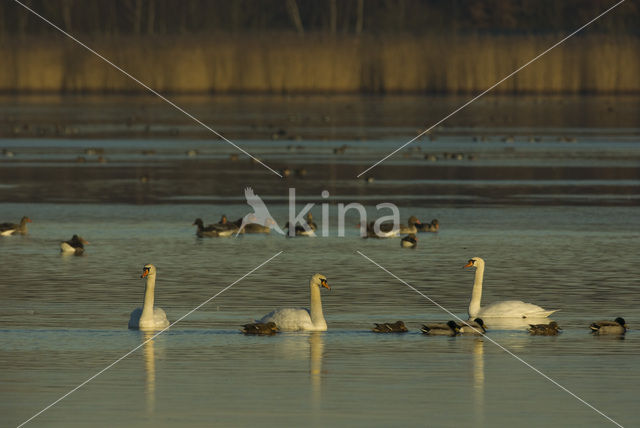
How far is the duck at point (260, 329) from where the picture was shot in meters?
15.1

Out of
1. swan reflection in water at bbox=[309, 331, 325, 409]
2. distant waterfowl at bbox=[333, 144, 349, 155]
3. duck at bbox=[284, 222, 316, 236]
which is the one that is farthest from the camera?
distant waterfowl at bbox=[333, 144, 349, 155]

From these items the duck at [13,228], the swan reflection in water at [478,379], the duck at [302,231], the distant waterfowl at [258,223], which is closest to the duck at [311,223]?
the duck at [302,231]

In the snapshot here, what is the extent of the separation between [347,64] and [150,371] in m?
47.4

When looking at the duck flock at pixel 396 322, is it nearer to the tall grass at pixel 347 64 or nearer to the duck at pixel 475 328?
the duck at pixel 475 328

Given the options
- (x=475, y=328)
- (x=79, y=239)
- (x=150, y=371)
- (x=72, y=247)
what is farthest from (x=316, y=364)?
(x=79, y=239)

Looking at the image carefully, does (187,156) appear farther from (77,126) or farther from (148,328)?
(148,328)

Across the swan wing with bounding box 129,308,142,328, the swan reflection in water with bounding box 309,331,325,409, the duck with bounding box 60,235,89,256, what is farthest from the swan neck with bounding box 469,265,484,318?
the duck with bounding box 60,235,89,256

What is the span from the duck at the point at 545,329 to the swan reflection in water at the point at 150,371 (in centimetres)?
377

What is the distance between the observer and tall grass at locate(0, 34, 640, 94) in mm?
58938

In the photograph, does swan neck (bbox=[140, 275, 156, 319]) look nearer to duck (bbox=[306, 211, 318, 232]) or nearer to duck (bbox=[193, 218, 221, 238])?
duck (bbox=[193, 218, 221, 238])

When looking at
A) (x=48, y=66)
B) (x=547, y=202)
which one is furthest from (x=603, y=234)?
(x=48, y=66)

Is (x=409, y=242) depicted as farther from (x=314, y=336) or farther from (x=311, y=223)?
(x=314, y=336)

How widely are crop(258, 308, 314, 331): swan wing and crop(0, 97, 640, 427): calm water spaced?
274 mm

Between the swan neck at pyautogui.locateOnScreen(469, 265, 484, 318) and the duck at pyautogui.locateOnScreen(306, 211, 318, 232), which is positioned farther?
the duck at pyautogui.locateOnScreen(306, 211, 318, 232)
